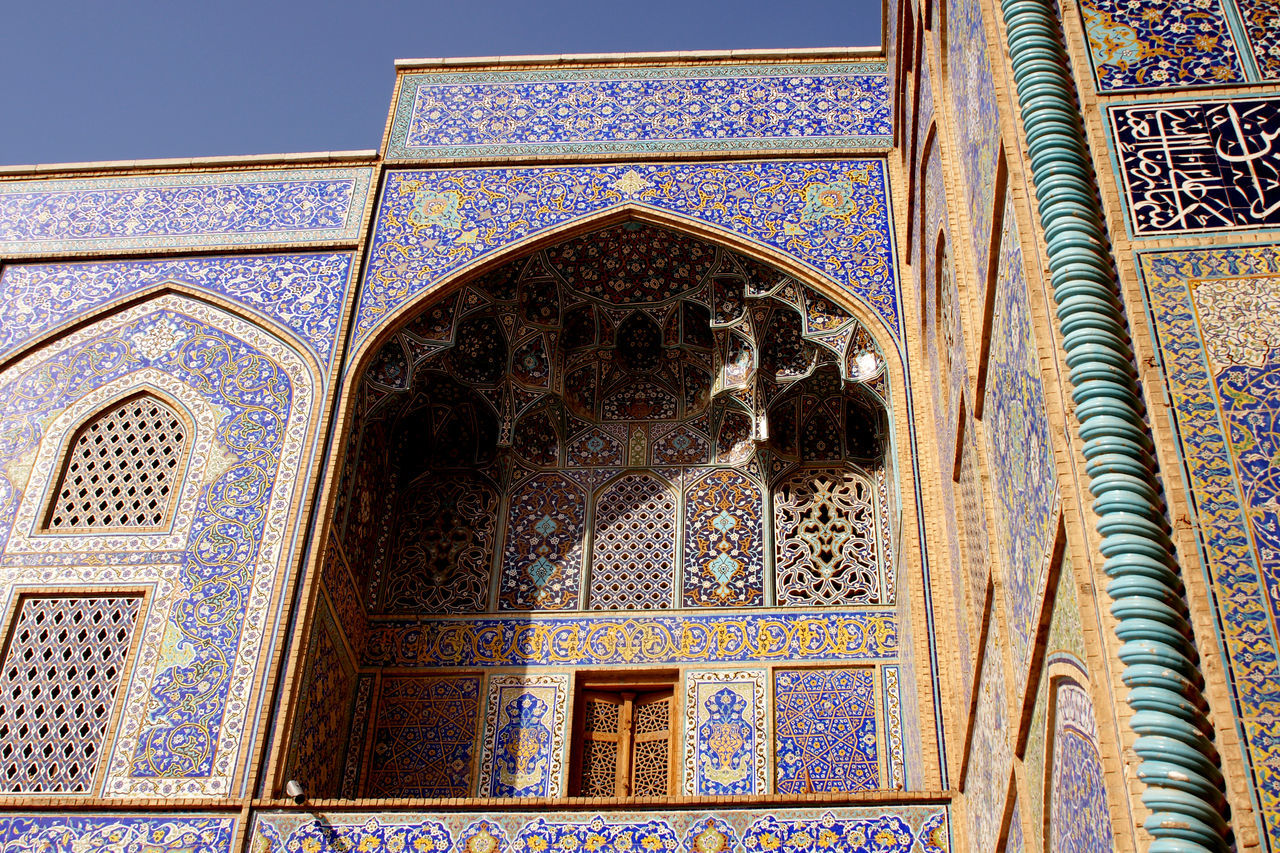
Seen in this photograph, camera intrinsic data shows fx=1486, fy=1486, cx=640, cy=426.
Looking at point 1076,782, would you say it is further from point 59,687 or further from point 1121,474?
point 59,687

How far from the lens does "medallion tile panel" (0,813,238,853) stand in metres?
5.63

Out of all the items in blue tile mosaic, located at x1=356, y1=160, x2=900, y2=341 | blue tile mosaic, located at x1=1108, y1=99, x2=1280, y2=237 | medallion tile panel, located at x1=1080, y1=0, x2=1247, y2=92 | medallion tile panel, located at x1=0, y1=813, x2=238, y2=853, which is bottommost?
medallion tile panel, located at x1=0, y1=813, x2=238, y2=853

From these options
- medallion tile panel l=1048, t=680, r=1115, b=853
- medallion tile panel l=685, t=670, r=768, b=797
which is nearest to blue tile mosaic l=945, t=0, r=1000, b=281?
medallion tile panel l=1048, t=680, r=1115, b=853

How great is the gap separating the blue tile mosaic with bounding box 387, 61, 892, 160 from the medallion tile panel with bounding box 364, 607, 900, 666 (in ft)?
8.05

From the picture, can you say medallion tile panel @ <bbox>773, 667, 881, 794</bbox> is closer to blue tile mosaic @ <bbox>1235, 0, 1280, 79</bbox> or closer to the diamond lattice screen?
the diamond lattice screen

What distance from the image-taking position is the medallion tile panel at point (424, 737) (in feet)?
22.3

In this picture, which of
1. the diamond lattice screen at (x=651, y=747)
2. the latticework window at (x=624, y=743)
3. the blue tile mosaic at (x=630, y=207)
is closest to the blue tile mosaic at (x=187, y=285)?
the blue tile mosaic at (x=630, y=207)

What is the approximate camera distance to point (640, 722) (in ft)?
22.7

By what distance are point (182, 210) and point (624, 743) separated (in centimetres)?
361

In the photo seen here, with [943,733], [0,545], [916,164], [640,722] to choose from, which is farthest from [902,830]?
[0,545]

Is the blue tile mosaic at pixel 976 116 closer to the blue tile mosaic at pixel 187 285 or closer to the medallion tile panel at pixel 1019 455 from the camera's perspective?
the medallion tile panel at pixel 1019 455

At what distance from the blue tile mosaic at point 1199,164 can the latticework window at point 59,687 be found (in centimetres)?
450

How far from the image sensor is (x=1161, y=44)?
13.8ft

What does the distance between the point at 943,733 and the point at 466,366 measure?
3.22 m
